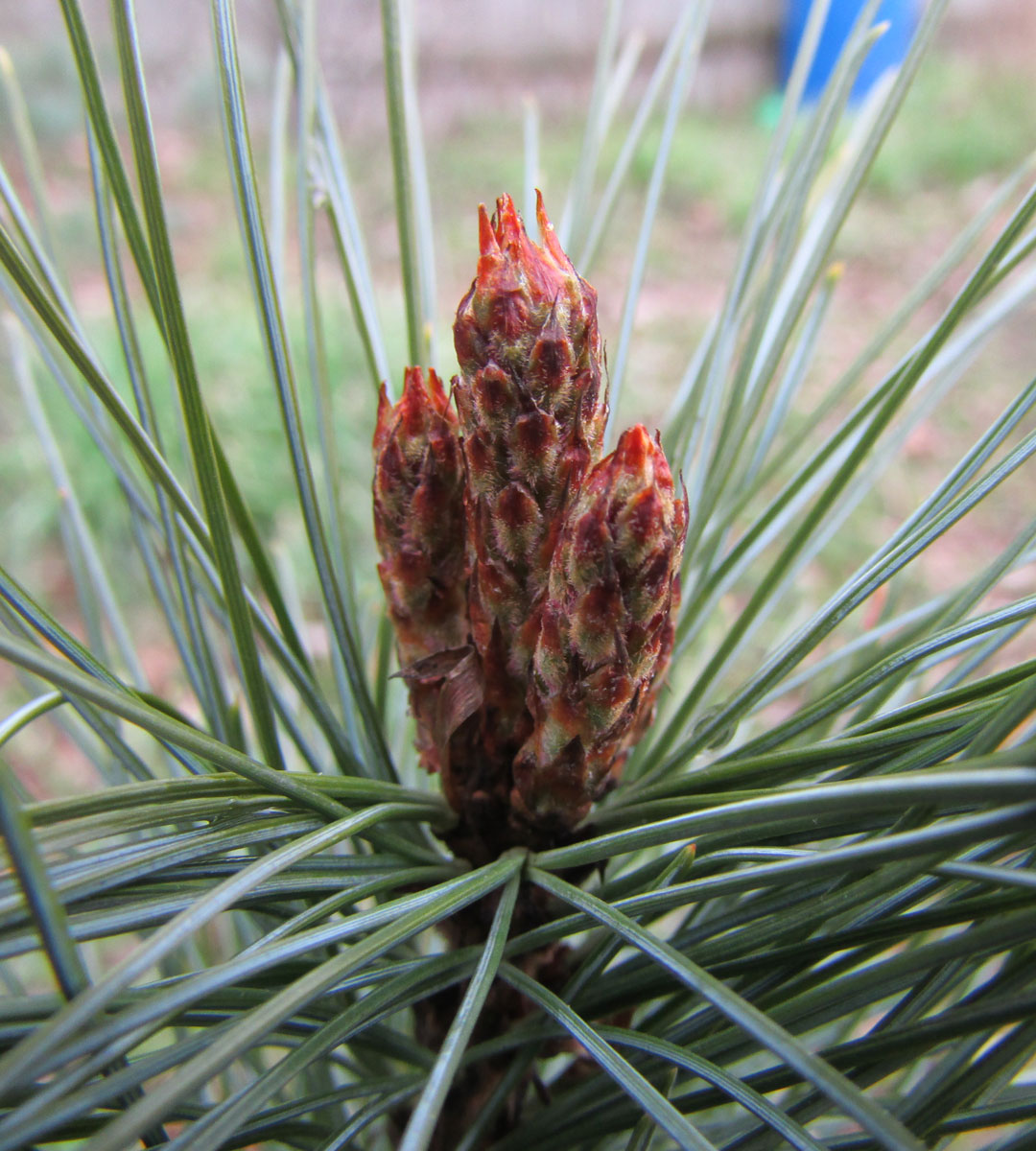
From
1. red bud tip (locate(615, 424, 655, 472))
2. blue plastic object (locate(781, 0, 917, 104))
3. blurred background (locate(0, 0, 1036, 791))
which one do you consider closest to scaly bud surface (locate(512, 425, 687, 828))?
red bud tip (locate(615, 424, 655, 472))

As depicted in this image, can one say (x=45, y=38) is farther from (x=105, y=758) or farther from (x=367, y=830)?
(x=367, y=830)

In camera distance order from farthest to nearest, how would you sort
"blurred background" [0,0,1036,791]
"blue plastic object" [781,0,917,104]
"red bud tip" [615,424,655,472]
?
"blue plastic object" [781,0,917,104], "blurred background" [0,0,1036,791], "red bud tip" [615,424,655,472]

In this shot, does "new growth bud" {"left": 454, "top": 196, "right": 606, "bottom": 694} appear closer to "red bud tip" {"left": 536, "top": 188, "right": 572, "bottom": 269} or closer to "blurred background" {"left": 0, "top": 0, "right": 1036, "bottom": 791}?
"red bud tip" {"left": 536, "top": 188, "right": 572, "bottom": 269}

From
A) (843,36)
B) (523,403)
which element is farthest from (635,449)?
(843,36)

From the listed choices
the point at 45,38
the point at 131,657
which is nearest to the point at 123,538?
the point at 131,657

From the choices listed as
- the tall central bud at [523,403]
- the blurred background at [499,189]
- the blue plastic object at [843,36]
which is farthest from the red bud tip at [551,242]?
the blue plastic object at [843,36]
